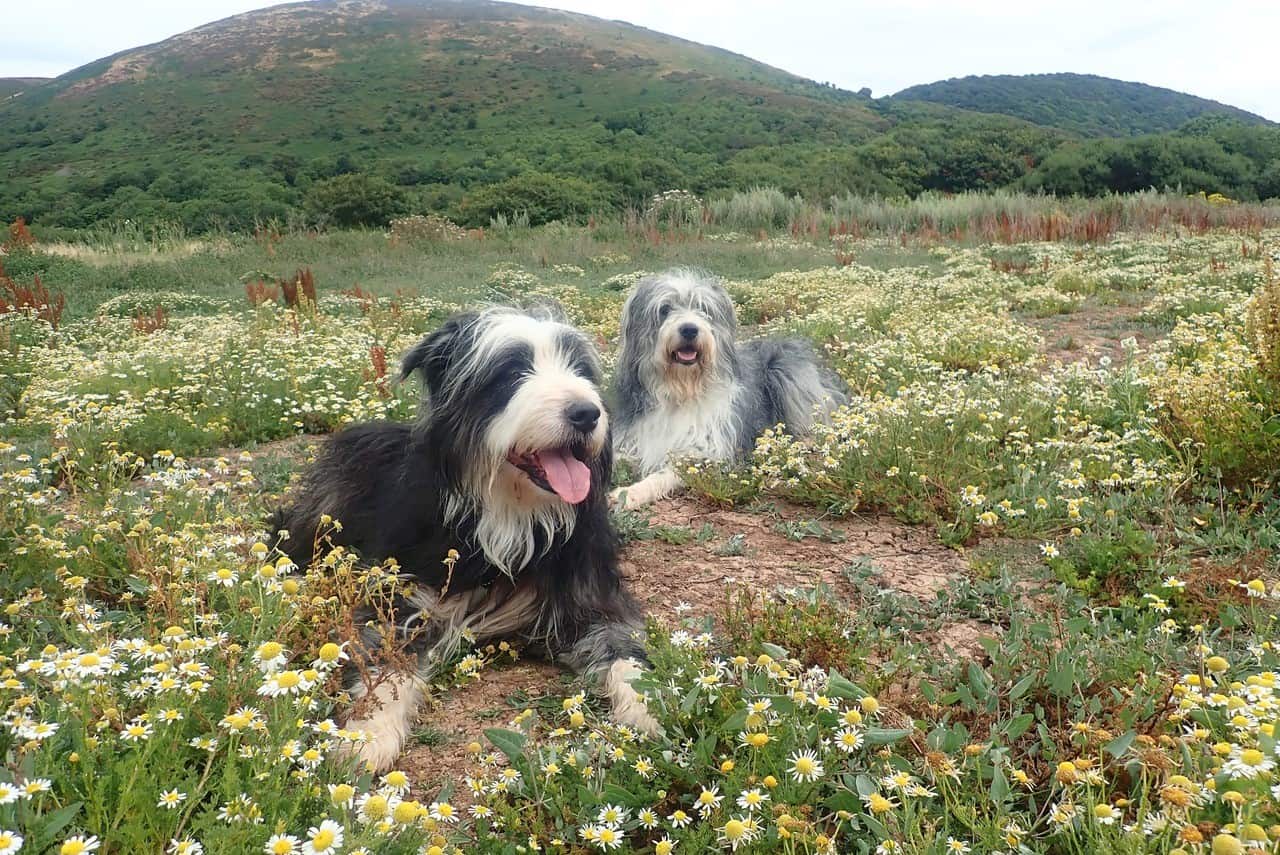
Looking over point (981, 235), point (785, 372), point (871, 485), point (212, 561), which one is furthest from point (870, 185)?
point (212, 561)

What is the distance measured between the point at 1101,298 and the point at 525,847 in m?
12.1

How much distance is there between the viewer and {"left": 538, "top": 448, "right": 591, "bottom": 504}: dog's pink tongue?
3.25 m

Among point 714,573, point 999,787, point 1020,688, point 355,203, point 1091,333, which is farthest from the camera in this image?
point 355,203

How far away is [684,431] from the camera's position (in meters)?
6.16

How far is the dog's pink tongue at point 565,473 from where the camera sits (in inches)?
128

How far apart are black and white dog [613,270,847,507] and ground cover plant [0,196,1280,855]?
55cm

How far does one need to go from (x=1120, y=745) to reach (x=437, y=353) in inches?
112

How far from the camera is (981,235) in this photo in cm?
2109

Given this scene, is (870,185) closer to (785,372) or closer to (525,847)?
(785,372)

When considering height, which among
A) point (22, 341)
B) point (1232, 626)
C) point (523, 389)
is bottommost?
point (22, 341)

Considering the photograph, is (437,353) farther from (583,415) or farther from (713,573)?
(713,573)

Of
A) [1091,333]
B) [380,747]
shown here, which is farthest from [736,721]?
[1091,333]

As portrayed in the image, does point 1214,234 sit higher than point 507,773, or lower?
higher

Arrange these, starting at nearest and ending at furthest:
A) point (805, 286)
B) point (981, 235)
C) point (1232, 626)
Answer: point (1232, 626)
point (805, 286)
point (981, 235)
